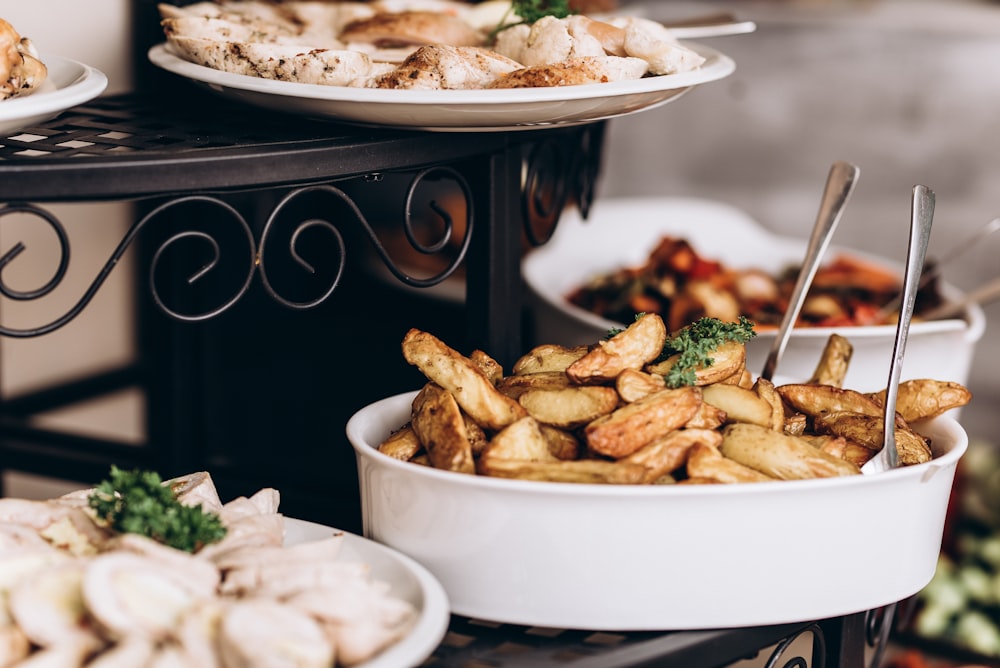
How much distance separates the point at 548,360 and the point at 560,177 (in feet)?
1.07

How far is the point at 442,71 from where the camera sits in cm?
91

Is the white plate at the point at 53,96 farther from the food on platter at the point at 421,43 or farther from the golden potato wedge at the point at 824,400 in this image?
the golden potato wedge at the point at 824,400

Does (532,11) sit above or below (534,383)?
above

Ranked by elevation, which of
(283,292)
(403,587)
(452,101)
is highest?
(452,101)

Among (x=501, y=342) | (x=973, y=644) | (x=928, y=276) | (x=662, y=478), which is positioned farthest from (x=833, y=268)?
(x=662, y=478)

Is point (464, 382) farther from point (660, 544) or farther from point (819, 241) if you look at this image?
point (819, 241)

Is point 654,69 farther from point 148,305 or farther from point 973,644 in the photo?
point 973,644

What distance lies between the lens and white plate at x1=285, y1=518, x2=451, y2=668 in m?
0.74

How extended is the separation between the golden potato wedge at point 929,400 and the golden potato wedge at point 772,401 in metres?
0.11

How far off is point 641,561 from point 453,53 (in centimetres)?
42

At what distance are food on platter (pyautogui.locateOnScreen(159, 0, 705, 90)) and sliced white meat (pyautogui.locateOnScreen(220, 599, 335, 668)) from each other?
1.37 feet

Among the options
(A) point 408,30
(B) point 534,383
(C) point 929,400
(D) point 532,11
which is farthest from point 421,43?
(C) point 929,400

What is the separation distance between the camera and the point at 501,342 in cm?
113

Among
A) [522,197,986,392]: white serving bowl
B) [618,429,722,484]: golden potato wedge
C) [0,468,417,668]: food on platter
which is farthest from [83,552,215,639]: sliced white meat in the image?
[522,197,986,392]: white serving bowl
